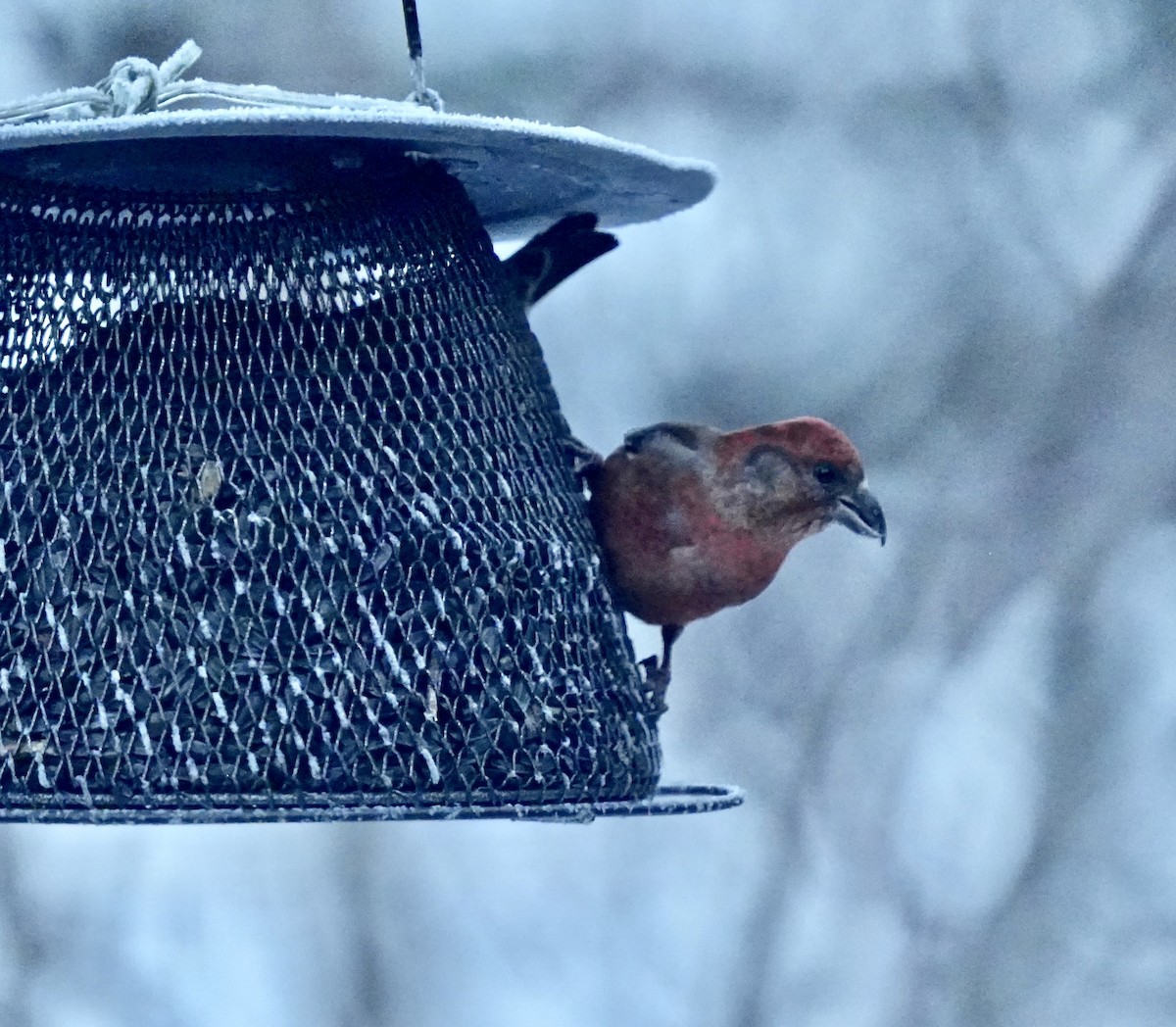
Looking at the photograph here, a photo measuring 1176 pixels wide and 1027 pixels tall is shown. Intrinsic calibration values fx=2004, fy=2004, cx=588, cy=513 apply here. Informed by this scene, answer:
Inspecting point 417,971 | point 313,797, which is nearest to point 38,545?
point 313,797

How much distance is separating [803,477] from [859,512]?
0.55 feet

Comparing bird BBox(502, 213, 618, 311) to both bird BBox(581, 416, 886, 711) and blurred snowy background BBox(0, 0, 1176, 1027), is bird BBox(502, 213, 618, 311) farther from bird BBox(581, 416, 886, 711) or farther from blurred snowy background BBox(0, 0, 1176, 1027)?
blurred snowy background BBox(0, 0, 1176, 1027)

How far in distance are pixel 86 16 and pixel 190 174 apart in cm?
544

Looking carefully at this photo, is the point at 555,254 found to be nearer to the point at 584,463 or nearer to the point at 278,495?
the point at 584,463

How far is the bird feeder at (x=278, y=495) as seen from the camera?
3750mm

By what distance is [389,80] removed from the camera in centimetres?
925

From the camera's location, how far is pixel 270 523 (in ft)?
12.9

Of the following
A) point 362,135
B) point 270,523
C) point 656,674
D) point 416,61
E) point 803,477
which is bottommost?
point 656,674

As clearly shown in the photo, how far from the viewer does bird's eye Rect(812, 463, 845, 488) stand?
16.5 ft

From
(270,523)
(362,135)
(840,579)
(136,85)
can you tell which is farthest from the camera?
(840,579)

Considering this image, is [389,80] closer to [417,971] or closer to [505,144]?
[417,971]

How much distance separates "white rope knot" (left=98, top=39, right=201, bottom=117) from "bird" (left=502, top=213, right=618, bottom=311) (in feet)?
4.29

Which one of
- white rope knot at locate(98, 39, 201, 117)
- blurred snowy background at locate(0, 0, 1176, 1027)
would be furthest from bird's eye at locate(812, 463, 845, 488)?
blurred snowy background at locate(0, 0, 1176, 1027)

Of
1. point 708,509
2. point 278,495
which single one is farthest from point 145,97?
point 708,509
